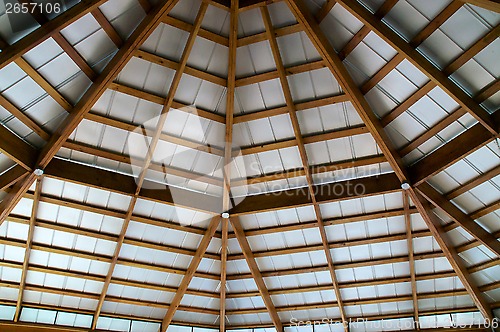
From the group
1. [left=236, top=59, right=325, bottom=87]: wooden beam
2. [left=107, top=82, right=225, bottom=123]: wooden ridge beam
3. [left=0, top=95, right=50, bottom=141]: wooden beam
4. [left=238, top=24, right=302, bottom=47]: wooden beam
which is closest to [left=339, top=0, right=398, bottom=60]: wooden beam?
[left=236, top=59, right=325, bottom=87]: wooden beam

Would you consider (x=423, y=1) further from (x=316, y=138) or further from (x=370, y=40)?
(x=316, y=138)

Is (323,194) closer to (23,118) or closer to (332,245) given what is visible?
(332,245)

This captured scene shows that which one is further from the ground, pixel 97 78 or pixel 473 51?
pixel 97 78

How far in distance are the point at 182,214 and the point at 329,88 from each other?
238 inches

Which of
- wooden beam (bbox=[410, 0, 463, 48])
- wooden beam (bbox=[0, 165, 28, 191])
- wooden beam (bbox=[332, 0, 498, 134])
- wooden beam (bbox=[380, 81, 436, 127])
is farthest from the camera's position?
wooden beam (bbox=[0, 165, 28, 191])

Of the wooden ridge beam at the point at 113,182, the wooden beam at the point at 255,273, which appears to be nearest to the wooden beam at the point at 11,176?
the wooden ridge beam at the point at 113,182

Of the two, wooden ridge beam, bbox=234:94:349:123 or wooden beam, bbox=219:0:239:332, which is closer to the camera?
wooden beam, bbox=219:0:239:332

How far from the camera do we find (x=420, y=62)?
968 cm

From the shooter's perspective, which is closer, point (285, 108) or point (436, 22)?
point (436, 22)

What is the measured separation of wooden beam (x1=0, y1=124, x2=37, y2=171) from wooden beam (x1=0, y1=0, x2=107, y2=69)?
226 centimetres

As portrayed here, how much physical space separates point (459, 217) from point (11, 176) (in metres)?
11.8

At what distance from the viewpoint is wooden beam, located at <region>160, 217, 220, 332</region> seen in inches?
553

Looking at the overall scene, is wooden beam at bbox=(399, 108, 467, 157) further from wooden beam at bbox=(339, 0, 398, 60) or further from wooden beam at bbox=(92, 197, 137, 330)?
wooden beam at bbox=(92, 197, 137, 330)

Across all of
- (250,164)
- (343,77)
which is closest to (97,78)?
(250,164)
